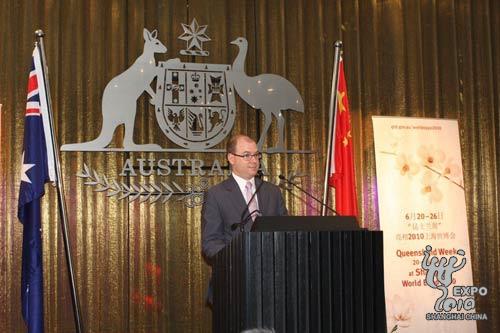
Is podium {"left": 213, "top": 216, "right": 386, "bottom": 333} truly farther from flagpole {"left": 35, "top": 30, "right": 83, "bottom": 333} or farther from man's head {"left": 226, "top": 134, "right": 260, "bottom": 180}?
flagpole {"left": 35, "top": 30, "right": 83, "bottom": 333}

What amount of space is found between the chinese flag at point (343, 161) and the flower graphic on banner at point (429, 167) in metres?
0.63

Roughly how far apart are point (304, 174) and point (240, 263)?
9.70 ft

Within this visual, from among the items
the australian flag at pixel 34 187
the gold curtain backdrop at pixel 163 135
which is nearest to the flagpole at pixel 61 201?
the australian flag at pixel 34 187

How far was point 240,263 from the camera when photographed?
9.81 feet

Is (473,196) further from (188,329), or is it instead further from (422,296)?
(188,329)

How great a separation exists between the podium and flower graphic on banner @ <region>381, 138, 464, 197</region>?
10.5 feet

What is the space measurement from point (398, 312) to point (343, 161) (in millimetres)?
1441

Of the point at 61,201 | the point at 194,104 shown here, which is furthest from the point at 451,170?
the point at 61,201

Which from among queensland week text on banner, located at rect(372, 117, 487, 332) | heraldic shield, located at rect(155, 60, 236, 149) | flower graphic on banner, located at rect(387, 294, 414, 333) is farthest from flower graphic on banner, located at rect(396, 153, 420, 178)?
heraldic shield, located at rect(155, 60, 236, 149)

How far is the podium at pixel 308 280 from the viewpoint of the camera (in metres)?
2.90

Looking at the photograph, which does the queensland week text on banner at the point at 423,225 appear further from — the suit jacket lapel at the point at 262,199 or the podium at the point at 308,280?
the podium at the point at 308,280

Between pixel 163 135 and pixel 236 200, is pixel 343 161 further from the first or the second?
pixel 236 200

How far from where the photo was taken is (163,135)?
222 inches

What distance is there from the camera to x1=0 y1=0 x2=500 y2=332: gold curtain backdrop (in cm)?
535
